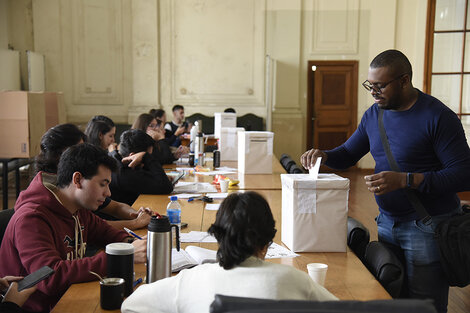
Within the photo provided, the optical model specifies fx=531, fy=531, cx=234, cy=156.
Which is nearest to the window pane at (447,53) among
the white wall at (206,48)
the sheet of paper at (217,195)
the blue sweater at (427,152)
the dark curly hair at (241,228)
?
the white wall at (206,48)

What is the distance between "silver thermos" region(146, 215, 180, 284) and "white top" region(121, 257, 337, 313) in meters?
0.34

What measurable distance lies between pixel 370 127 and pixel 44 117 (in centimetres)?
443

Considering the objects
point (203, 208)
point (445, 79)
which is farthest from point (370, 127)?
point (445, 79)

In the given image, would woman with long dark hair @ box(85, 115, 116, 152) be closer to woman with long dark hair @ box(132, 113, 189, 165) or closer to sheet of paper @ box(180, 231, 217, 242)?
woman with long dark hair @ box(132, 113, 189, 165)

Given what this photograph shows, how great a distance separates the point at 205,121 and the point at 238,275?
823 centimetres

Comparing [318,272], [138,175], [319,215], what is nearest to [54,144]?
[138,175]

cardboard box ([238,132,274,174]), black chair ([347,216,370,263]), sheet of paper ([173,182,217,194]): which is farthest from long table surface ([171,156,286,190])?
black chair ([347,216,370,263])

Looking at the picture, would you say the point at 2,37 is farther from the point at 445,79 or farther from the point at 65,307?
the point at 65,307

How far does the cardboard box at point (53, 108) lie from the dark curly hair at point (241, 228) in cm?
515

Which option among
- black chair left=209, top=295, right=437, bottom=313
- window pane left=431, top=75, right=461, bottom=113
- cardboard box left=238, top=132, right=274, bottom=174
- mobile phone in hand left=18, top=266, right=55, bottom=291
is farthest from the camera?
window pane left=431, top=75, right=461, bottom=113

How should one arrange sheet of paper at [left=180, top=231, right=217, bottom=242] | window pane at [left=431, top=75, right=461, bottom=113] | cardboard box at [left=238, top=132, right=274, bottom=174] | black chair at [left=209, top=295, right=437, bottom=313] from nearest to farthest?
black chair at [left=209, top=295, right=437, bottom=313]
sheet of paper at [left=180, top=231, right=217, bottom=242]
cardboard box at [left=238, top=132, right=274, bottom=174]
window pane at [left=431, top=75, right=461, bottom=113]

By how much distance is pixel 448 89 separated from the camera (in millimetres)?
7406

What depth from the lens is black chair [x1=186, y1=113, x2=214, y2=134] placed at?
31.0 feet

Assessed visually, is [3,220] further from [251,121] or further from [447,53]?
[251,121]
